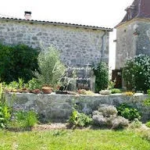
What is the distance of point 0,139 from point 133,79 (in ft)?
33.3

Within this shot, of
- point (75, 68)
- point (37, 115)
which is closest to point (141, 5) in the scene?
point (75, 68)

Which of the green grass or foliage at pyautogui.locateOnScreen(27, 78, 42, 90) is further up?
foliage at pyautogui.locateOnScreen(27, 78, 42, 90)

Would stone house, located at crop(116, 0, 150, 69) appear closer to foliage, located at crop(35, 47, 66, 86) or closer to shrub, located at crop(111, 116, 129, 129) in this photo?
foliage, located at crop(35, 47, 66, 86)

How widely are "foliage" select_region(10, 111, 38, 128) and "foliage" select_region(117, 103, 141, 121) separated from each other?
300 centimetres

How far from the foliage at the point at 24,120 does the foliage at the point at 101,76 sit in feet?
23.5

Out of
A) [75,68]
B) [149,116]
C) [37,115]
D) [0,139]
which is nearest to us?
[0,139]

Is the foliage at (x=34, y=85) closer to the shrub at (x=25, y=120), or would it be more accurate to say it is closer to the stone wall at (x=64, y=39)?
the stone wall at (x=64, y=39)

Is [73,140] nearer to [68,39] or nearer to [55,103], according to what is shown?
[55,103]

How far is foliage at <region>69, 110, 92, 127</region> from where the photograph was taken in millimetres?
10578

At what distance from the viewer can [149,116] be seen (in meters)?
12.5

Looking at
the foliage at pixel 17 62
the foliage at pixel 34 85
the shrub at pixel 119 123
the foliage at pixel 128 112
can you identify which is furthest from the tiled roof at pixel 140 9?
the shrub at pixel 119 123

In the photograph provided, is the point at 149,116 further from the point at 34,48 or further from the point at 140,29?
the point at 140,29

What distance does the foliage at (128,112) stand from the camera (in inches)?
455

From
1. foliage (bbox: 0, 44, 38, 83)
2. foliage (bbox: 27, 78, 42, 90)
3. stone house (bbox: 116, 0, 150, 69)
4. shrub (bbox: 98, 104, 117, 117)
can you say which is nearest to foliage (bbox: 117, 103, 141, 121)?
shrub (bbox: 98, 104, 117, 117)
